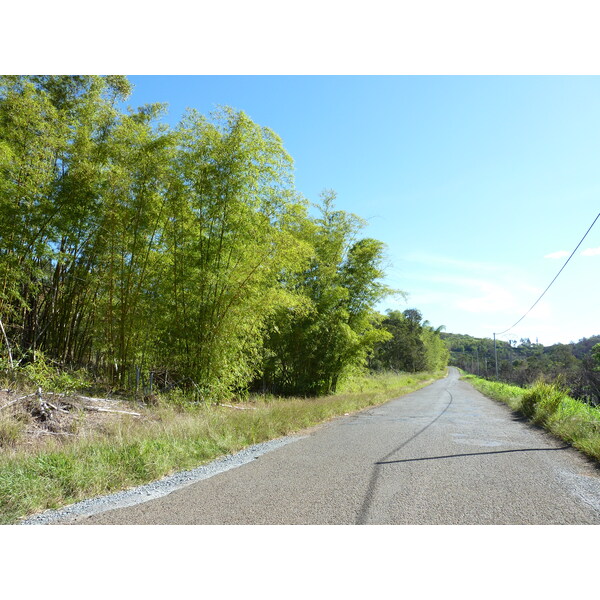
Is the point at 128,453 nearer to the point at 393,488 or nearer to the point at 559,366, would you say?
the point at 393,488

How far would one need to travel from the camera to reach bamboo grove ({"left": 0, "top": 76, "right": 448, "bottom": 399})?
7242mm

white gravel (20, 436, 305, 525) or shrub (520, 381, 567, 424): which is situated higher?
shrub (520, 381, 567, 424)

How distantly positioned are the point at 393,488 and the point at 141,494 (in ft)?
7.78

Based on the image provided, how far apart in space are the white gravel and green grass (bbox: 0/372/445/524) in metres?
0.13

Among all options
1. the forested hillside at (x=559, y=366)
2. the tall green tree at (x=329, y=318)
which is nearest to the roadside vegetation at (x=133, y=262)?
the tall green tree at (x=329, y=318)

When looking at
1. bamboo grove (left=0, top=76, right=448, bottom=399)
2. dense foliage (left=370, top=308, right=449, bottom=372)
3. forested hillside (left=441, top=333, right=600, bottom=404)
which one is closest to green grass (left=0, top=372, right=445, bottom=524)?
bamboo grove (left=0, top=76, right=448, bottom=399)

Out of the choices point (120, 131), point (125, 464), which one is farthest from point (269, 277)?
point (125, 464)

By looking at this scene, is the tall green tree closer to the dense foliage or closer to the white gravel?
the white gravel

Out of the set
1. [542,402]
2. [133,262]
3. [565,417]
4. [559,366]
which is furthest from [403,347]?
[133,262]

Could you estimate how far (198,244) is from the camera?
830cm

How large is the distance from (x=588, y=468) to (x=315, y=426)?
15.9ft

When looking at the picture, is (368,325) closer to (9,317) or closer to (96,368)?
(96,368)

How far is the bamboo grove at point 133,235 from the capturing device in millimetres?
7242

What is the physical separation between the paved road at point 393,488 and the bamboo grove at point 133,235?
304 cm
